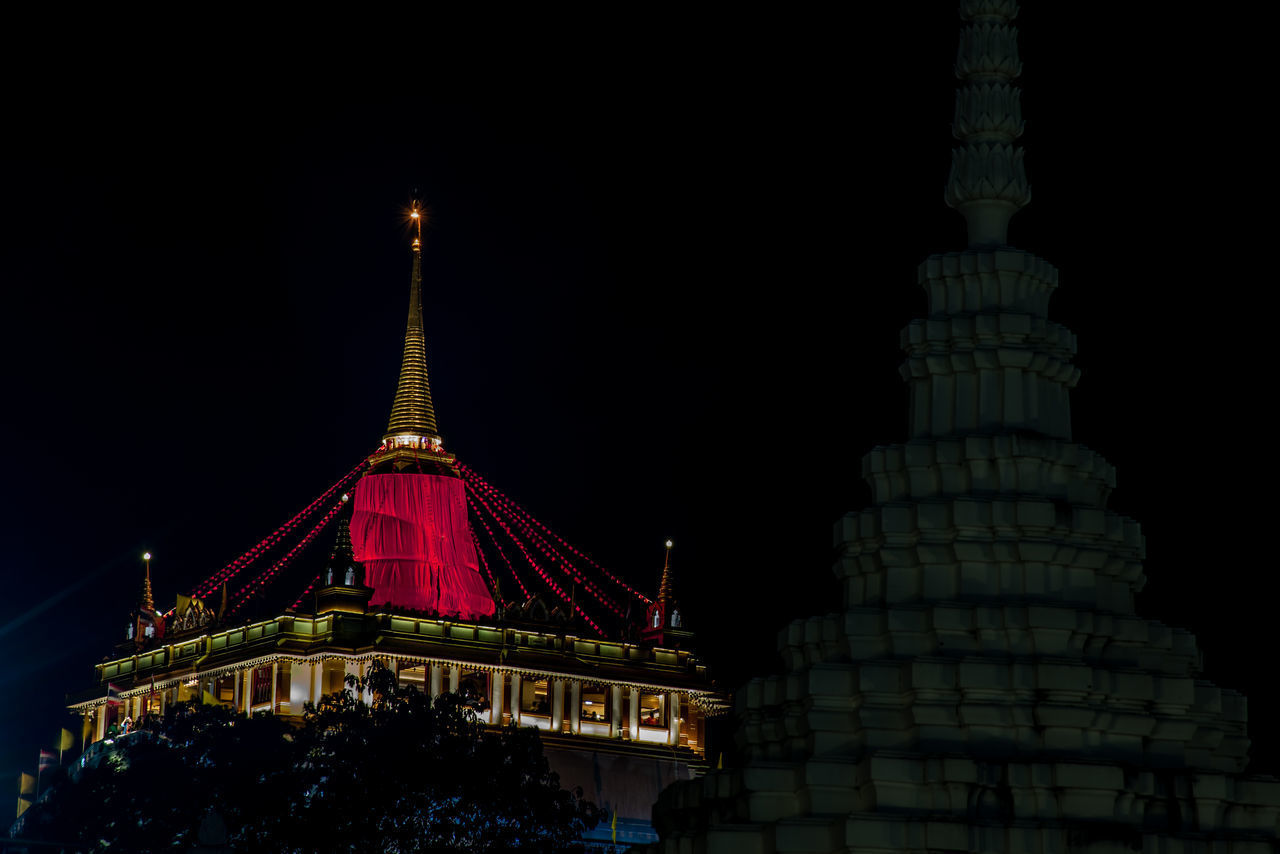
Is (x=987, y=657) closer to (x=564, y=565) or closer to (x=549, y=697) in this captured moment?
(x=549, y=697)

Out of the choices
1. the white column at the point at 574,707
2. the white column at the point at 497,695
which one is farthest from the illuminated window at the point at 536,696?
the white column at the point at 497,695

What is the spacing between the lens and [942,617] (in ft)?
100.0

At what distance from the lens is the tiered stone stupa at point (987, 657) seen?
28891 mm

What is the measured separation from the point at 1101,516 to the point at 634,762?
126 feet

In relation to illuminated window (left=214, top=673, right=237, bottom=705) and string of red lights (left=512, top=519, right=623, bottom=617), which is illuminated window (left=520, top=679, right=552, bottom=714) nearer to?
string of red lights (left=512, top=519, right=623, bottom=617)

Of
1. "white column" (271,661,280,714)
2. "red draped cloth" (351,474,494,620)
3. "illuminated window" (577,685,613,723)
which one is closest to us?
"white column" (271,661,280,714)

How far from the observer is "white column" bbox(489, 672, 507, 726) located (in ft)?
Answer: 216

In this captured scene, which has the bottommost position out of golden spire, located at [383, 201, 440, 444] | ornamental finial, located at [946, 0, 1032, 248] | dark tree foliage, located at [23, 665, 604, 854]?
dark tree foliage, located at [23, 665, 604, 854]

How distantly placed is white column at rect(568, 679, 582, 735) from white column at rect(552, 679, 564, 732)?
298mm

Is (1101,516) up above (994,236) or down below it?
below

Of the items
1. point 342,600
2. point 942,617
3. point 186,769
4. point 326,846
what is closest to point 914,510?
point 942,617

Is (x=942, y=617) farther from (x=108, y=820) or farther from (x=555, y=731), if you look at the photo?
(x=555, y=731)

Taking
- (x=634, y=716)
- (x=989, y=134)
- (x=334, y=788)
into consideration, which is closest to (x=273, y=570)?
(x=634, y=716)

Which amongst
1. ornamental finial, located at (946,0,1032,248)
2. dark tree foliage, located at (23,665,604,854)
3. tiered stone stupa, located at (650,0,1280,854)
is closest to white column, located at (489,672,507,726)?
dark tree foliage, located at (23,665,604,854)
